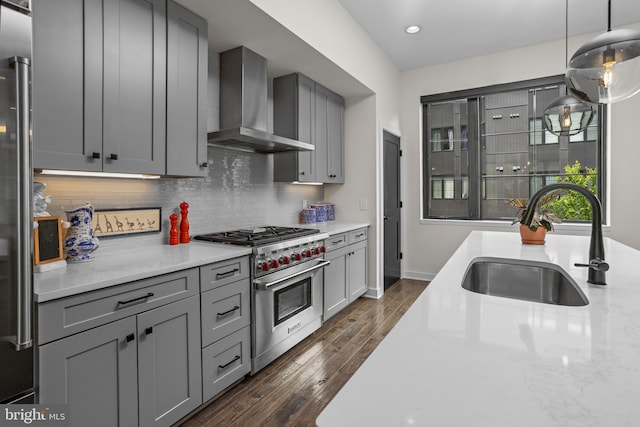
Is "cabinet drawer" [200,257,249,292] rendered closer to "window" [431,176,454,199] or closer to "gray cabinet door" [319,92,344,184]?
"gray cabinet door" [319,92,344,184]

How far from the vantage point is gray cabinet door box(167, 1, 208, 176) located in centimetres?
205

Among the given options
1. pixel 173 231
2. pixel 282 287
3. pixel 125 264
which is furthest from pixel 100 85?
pixel 282 287

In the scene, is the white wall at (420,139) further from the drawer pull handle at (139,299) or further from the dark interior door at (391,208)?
the drawer pull handle at (139,299)

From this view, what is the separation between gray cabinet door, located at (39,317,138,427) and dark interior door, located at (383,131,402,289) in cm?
333

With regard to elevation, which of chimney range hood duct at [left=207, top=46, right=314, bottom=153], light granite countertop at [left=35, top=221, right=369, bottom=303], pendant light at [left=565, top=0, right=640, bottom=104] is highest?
chimney range hood duct at [left=207, top=46, right=314, bottom=153]

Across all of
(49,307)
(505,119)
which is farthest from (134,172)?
(505,119)

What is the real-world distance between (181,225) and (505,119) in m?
4.11

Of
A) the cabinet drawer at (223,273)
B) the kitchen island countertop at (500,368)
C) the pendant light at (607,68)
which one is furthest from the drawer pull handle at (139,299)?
the pendant light at (607,68)

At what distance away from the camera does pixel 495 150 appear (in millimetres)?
4469

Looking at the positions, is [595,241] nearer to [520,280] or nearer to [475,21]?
[520,280]

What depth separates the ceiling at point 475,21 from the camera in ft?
10.5

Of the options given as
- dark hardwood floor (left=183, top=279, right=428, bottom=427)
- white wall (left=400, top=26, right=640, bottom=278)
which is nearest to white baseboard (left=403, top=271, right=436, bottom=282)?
white wall (left=400, top=26, right=640, bottom=278)

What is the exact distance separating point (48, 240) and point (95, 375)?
64 cm

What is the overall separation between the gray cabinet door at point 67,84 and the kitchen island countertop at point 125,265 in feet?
1.58
